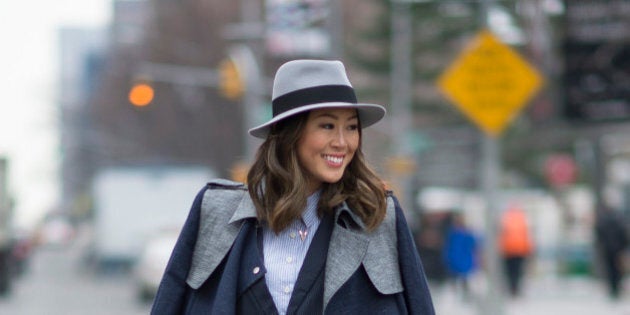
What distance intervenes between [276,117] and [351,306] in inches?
21.9

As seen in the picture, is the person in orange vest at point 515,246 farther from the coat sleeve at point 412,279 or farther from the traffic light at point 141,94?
the coat sleeve at point 412,279

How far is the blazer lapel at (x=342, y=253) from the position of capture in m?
3.56

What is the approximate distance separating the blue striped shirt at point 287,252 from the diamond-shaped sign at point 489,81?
10.8 m

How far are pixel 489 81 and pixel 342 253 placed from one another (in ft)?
36.7

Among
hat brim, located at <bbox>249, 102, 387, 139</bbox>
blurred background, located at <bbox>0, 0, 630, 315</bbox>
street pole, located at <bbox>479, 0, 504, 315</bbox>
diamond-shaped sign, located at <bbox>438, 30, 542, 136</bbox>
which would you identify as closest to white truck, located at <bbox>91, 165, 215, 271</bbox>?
blurred background, located at <bbox>0, 0, 630, 315</bbox>

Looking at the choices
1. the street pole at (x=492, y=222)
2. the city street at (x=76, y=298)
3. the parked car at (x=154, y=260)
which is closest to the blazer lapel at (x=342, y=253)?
the street pole at (x=492, y=222)

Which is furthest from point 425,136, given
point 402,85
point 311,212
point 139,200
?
point 311,212

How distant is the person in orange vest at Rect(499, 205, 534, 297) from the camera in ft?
72.0

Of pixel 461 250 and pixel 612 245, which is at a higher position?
pixel 461 250

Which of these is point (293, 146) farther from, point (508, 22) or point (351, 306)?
point (508, 22)

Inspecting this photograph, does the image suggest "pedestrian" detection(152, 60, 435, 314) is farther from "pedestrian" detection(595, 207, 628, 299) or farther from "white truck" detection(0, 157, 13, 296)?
"white truck" detection(0, 157, 13, 296)

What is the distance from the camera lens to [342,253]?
3615 millimetres

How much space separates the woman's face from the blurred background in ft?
0.93

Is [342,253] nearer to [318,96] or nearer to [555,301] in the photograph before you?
[318,96]
